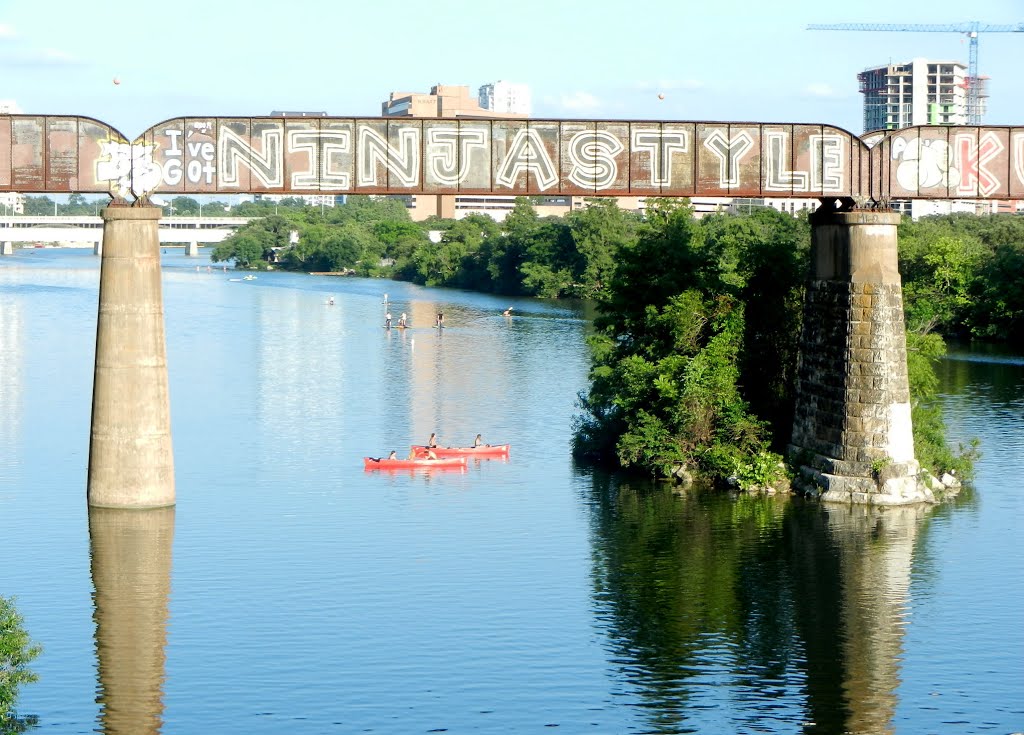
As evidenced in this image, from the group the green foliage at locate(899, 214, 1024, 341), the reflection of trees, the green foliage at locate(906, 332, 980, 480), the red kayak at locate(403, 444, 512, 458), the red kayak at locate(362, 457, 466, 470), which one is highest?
the green foliage at locate(899, 214, 1024, 341)

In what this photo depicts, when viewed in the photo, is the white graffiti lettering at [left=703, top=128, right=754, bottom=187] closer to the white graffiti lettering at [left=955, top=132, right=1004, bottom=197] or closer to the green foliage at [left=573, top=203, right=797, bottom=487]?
the green foliage at [left=573, top=203, right=797, bottom=487]

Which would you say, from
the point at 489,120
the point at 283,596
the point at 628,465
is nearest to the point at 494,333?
the point at 628,465

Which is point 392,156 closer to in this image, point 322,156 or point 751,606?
point 322,156

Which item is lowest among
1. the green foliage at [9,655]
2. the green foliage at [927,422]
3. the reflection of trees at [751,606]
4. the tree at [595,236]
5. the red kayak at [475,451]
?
the reflection of trees at [751,606]

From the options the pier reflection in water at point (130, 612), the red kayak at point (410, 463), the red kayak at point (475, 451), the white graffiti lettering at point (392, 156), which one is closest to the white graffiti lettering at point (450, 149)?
the white graffiti lettering at point (392, 156)

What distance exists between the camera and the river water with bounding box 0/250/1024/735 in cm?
3142

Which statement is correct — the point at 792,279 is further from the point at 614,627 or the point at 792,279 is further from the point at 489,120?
the point at 614,627

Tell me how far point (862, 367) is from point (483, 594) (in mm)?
14691

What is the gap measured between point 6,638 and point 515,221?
145184 millimetres

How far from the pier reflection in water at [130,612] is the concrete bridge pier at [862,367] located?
787 inches

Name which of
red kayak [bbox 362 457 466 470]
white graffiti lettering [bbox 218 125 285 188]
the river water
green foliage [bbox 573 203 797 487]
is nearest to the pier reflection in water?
the river water

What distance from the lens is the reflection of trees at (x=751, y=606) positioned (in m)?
31.7

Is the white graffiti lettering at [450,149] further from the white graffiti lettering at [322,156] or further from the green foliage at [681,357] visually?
the green foliage at [681,357]

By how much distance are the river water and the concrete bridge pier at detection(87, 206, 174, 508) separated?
1567mm
